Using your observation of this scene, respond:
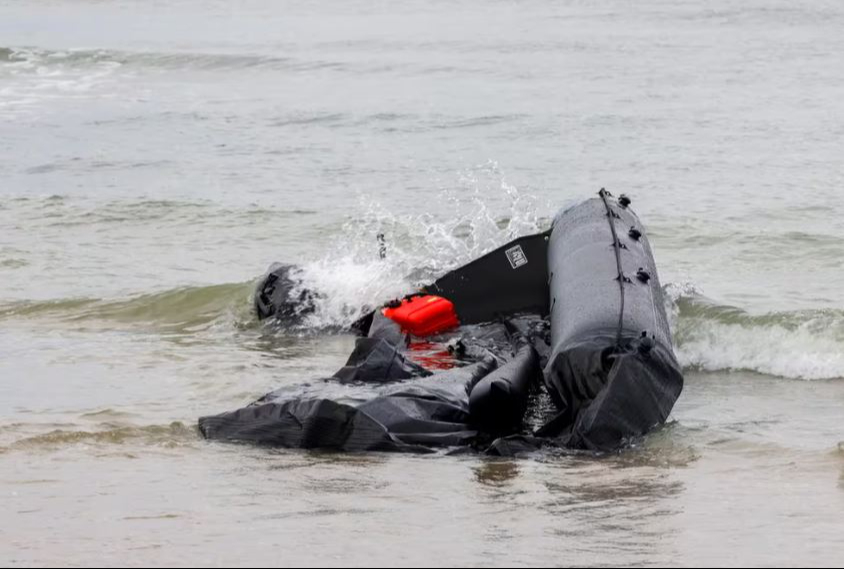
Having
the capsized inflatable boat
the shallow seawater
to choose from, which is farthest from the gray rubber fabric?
the shallow seawater

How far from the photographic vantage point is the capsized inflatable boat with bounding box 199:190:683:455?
634cm

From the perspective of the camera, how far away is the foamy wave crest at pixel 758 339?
28.2 ft

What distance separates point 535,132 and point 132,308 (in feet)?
31.9

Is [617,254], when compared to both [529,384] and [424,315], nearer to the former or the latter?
[529,384]

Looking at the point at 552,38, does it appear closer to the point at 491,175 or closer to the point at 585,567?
the point at 491,175

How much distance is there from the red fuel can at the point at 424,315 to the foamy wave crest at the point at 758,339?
58.9 inches

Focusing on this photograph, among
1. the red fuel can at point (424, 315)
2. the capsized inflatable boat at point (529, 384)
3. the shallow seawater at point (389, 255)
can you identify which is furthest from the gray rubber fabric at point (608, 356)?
the red fuel can at point (424, 315)

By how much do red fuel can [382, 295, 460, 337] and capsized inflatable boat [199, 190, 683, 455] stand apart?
0.21 metres

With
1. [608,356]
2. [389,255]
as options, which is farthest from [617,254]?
[389,255]

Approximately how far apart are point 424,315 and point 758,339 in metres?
2.24

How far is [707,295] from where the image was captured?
1065 cm

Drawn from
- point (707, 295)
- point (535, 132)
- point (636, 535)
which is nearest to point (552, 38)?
point (535, 132)

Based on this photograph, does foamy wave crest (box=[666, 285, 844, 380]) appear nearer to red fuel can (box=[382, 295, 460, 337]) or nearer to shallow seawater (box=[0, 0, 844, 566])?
shallow seawater (box=[0, 0, 844, 566])

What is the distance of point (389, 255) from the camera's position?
10.9m
